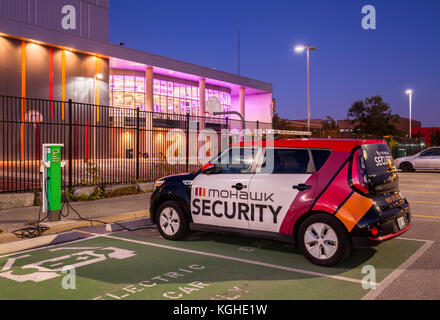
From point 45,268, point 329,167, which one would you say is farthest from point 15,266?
point 329,167

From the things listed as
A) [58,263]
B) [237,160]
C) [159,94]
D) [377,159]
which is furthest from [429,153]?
[159,94]

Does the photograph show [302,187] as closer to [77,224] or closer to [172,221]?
[172,221]

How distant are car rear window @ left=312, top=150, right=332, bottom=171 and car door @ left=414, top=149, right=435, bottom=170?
21.7 metres

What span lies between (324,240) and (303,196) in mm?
661

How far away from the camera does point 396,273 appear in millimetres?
5477

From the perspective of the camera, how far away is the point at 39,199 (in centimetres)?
1091

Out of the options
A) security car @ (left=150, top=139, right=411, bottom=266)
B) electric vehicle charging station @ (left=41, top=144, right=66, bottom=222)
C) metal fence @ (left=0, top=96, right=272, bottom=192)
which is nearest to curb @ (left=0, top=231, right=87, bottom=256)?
electric vehicle charging station @ (left=41, top=144, right=66, bottom=222)

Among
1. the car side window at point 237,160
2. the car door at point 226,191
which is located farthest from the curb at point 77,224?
the car side window at point 237,160

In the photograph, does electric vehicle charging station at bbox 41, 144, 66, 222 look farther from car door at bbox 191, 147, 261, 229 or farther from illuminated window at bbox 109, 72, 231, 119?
illuminated window at bbox 109, 72, 231, 119

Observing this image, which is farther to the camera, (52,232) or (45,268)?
(52,232)

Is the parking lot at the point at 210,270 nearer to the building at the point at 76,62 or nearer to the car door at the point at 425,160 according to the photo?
the building at the point at 76,62
